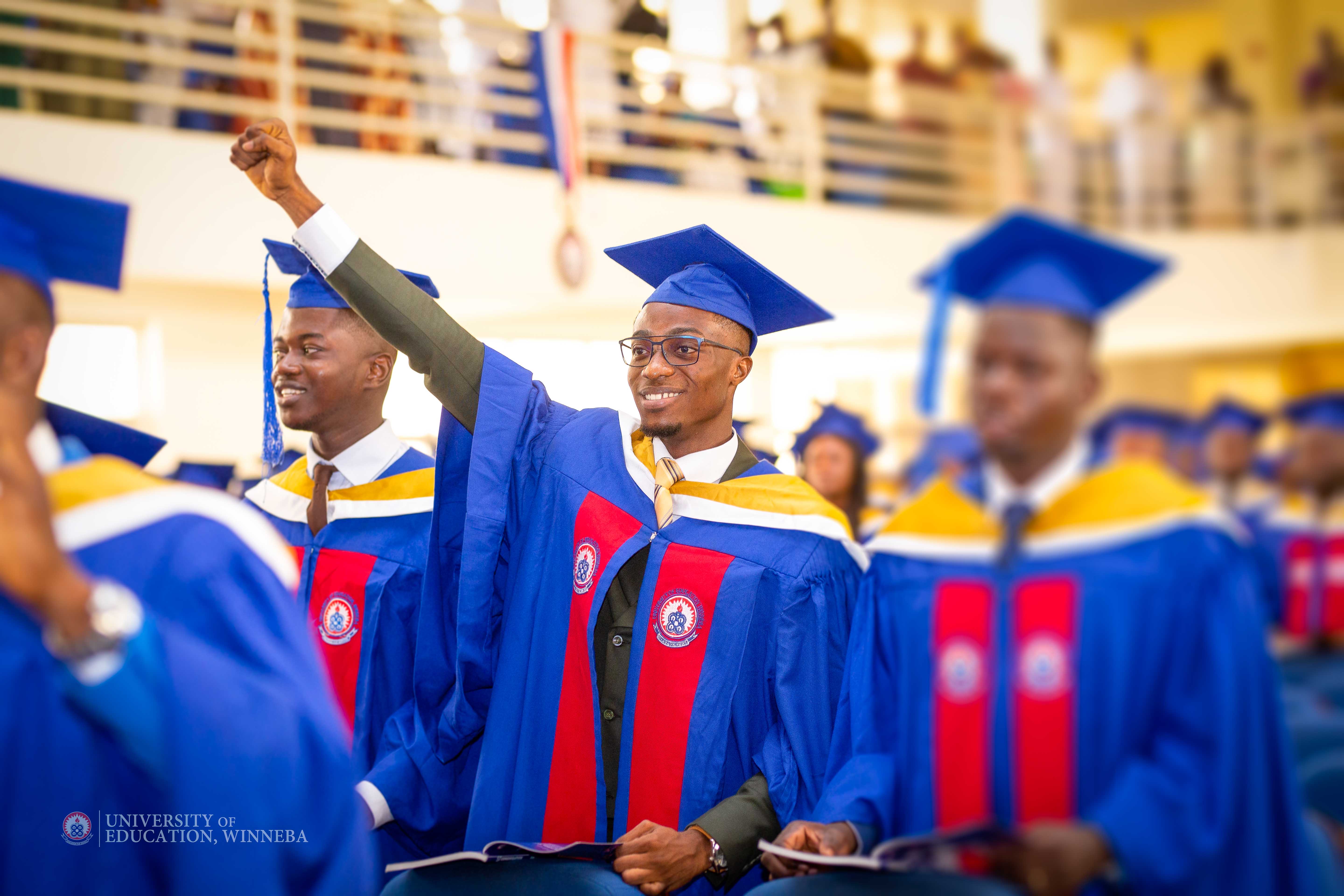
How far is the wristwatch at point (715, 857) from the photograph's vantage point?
2516mm

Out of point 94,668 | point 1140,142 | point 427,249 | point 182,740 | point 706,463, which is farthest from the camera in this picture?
point 1140,142

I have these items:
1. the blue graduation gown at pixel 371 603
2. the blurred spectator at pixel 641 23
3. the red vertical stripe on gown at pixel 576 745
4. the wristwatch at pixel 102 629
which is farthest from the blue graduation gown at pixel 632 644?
the blurred spectator at pixel 641 23

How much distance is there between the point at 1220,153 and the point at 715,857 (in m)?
→ 11.2

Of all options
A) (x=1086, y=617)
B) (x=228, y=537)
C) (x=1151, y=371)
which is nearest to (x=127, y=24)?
(x=228, y=537)

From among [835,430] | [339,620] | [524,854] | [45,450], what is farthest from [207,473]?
[45,450]

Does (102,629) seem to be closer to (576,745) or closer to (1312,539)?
(576,745)

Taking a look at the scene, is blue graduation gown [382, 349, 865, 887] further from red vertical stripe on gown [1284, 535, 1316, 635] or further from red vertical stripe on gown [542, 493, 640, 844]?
red vertical stripe on gown [1284, 535, 1316, 635]

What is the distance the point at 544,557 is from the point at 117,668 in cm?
141

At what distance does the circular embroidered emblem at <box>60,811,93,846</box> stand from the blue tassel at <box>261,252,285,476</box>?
1.21 meters

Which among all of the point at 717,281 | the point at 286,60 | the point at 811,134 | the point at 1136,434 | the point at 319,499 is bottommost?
the point at 319,499

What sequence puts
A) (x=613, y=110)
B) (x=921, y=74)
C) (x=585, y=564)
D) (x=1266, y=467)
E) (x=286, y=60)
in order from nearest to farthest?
(x=585, y=564), (x=1266, y=467), (x=286, y=60), (x=613, y=110), (x=921, y=74)

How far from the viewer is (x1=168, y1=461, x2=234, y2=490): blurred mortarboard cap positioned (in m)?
4.40

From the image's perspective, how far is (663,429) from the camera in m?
2.89

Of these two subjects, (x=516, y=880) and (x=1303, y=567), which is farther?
(x=1303, y=567)
